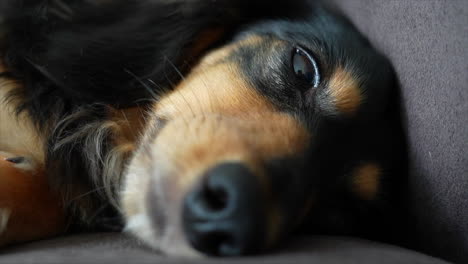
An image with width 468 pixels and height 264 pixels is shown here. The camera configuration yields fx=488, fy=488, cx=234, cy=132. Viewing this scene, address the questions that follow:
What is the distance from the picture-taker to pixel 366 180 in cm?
113

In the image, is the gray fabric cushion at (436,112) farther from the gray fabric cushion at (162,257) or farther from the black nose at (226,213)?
the black nose at (226,213)

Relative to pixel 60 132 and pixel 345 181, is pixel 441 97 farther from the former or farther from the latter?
pixel 60 132

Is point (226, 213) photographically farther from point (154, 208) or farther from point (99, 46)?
point (99, 46)

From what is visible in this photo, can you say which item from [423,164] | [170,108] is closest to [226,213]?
[170,108]

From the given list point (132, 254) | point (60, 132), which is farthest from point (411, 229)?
point (60, 132)

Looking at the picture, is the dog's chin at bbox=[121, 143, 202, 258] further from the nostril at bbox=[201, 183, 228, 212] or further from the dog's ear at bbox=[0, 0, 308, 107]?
the dog's ear at bbox=[0, 0, 308, 107]

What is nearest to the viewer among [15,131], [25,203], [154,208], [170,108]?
[154,208]

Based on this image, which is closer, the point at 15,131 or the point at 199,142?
the point at 199,142

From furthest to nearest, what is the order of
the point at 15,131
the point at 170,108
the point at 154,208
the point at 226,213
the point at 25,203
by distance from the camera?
the point at 15,131
the point at 170,108
the point at 25,203
the point at 154,208
the point at 226,213

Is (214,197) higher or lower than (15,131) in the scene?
lower

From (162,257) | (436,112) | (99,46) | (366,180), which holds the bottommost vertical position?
(162,257)

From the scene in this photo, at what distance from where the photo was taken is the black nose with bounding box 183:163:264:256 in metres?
0.71

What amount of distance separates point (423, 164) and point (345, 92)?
236mm

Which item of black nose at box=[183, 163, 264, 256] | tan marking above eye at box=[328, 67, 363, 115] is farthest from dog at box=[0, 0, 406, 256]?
black nose at box=[183, 163, 264, 256]
